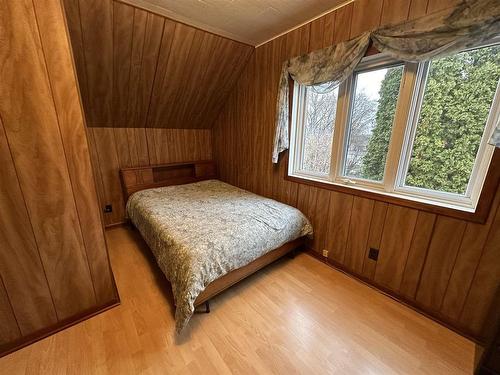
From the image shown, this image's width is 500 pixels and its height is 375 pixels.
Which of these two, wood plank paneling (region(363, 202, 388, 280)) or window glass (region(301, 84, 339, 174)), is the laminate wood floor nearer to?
wood plank paneling (region(363, 202, 388, 280))

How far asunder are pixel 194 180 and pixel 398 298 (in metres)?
3.11

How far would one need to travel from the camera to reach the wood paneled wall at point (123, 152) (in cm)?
293

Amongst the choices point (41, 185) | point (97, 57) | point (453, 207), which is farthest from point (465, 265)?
point (97, 57)

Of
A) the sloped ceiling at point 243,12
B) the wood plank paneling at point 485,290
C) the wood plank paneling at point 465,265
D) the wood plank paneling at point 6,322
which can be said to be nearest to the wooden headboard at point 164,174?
the wood plank paneling at point 6,322

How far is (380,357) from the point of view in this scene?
1331 millimetres

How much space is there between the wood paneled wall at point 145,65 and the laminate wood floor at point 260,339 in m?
2.19

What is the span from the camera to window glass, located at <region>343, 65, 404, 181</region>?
1.76 metres

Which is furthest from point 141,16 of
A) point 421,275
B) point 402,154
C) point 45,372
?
point 421,275

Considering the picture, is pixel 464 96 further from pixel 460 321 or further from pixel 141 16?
pixel 141 16

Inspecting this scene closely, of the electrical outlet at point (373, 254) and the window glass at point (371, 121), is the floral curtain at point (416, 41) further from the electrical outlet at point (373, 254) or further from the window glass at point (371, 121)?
the electrical outlet at point (373, 254)

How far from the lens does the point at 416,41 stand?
1.41 m

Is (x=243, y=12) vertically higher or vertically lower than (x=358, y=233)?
higher

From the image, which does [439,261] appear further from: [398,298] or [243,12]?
[243,12]

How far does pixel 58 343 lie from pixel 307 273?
6.52 ft
